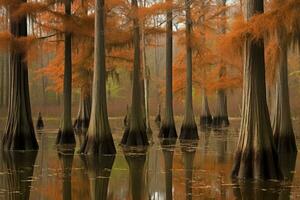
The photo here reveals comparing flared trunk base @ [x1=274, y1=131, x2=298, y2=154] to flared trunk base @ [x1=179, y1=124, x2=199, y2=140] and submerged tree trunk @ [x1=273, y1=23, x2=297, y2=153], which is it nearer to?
submerged tree trunk @ [x1=273, y1=23, x2=297, y2=153]

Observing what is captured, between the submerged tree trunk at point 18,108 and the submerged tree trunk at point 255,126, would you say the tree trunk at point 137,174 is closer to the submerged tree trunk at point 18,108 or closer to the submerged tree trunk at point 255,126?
the submerged tree trunk at point 255,126

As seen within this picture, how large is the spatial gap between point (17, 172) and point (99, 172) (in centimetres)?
165

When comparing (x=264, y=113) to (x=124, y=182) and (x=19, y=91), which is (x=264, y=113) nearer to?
(x=124, y=182)

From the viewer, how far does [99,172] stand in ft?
32.9

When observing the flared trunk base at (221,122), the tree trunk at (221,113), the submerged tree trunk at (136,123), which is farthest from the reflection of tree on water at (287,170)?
the tree trunk at (221,113)

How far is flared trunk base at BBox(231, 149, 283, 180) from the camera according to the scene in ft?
29.3

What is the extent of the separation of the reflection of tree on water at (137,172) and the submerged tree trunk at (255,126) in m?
1.85

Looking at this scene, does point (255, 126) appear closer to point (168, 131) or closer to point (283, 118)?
point (283, 118)

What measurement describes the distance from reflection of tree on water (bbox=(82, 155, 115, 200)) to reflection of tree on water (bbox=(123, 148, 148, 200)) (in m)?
0.44

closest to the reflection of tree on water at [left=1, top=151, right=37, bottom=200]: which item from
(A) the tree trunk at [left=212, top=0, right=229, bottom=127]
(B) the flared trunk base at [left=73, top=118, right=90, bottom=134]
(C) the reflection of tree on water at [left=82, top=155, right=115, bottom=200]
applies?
(C) the reflection of tree on water at [left=82, top=155, right=115, bottom=200]

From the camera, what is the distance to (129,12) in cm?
1798

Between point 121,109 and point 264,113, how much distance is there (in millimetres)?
48466

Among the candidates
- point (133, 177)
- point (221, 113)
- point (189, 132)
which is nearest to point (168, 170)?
point (133, 177)

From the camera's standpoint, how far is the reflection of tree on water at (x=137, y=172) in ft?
25.2
